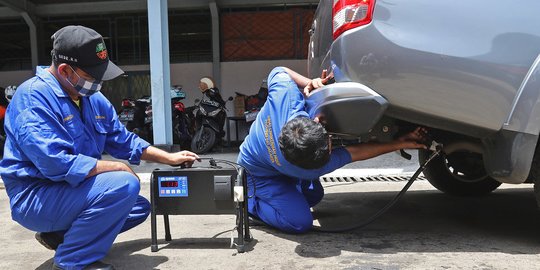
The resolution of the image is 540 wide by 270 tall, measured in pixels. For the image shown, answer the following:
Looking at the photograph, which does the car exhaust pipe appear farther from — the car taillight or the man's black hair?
the car taillight

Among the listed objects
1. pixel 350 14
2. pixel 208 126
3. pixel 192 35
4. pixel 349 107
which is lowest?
pixel 208 126

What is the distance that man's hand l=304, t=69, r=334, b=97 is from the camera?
106 inches

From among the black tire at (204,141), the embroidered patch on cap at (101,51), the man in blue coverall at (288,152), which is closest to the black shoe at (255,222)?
the man in blue coverall at (288,152)

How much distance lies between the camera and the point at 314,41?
10.2ft

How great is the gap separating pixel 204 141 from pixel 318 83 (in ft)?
18.0

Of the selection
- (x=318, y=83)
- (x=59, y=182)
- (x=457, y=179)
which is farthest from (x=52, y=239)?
(x=457, y=179)

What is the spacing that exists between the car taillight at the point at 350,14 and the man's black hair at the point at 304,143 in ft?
1.68

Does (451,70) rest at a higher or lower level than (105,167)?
higher

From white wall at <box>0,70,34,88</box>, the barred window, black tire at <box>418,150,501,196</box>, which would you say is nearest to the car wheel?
black tire at <box>418,150,501,196</box>

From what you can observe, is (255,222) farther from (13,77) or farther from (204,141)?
(13,77)

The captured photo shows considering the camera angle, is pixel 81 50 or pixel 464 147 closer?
pixel 81 50

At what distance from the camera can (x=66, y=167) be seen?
212 cm

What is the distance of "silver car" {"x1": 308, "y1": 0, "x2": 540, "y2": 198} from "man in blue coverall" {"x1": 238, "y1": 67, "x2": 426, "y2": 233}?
0.89ft

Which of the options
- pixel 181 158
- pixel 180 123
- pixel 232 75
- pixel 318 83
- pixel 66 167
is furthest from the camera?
pixel 232 75
